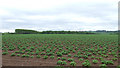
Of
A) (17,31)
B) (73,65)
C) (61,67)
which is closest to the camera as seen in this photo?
(61,67)

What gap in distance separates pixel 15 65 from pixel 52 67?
220 cm

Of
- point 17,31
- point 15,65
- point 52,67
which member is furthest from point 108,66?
point 17,31

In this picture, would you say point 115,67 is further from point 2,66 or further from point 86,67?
point 2,66

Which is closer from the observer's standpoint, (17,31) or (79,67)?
(79,67)

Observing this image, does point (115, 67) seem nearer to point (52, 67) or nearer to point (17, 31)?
point (52, 67)

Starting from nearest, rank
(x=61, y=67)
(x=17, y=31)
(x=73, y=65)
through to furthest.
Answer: (x=61, y=67) < (x=73, y=65) < (x=17, y=31)

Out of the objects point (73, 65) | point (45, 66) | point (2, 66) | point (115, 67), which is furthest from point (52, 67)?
point (115, 67)

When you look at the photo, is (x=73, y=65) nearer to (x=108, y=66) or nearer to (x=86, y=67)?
Answer: (x=86, y=67)

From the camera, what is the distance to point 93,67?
6477mm

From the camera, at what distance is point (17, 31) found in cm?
4359

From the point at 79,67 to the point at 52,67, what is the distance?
59.1 inches

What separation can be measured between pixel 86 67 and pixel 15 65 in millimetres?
4088

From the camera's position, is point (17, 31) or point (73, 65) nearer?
point (73, 65)

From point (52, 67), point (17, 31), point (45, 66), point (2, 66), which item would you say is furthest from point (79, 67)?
point (17, 31)
